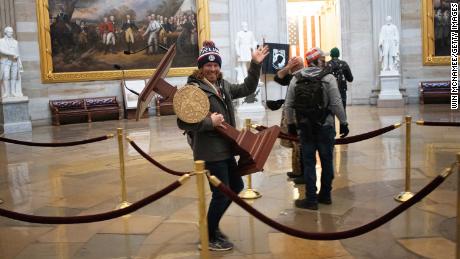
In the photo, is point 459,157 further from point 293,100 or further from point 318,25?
point 318,25

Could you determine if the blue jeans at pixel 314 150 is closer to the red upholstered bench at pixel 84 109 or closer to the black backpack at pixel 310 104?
the black backpack at pixel 310 104

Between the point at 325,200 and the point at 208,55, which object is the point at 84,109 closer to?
the point at 325,200

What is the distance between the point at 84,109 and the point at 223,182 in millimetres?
13589

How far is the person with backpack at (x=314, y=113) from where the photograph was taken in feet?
17.9

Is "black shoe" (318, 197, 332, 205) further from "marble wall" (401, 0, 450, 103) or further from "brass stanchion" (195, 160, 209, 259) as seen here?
"marble wall" (401, 0, 450, 103)

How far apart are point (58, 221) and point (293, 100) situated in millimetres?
3025

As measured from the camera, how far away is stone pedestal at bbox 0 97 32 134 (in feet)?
49.2

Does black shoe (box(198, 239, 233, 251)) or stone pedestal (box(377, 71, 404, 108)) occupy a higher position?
stone pedestal (box(377, 71, 404, 108))

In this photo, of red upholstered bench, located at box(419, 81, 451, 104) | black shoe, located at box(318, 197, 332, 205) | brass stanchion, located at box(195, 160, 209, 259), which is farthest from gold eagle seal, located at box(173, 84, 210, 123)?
red upholstered bench, located at box(419, 81, 451, 104)

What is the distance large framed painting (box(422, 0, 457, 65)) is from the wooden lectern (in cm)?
1544

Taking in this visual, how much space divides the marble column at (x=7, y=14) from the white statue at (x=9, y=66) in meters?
1.19

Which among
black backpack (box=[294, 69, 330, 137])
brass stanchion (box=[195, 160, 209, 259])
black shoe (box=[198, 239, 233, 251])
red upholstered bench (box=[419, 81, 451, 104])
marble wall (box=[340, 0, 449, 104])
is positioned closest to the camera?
brass stanchion (box=[195, 160, 209, 259])

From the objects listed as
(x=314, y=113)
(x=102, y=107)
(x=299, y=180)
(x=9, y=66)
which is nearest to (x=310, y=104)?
(x=314, y=113)

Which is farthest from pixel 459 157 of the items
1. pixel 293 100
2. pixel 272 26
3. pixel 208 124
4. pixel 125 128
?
pixel 272 26
